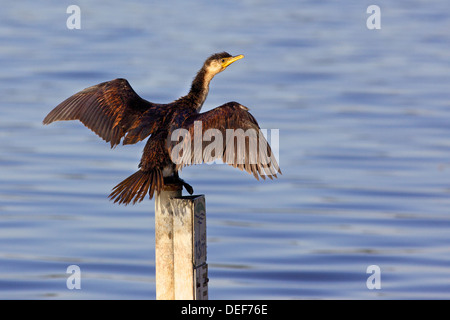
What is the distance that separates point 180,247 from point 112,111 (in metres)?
1.82

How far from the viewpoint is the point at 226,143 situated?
21.6 ft

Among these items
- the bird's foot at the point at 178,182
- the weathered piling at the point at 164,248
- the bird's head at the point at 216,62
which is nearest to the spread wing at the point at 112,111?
the bird's foot at the point at 178,182

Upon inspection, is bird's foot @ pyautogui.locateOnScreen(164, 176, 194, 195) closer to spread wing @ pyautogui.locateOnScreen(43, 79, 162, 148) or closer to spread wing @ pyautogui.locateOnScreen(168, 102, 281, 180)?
spread wing @ pyautogui.locateOnScreen(168, 102, 281, 180)

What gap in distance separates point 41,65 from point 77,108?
1174 cm

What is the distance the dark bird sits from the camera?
6.38 metres

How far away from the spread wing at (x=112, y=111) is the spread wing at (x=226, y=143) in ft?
1.34

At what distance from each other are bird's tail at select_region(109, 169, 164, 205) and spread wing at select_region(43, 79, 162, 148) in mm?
665

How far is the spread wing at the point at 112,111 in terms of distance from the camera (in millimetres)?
7082

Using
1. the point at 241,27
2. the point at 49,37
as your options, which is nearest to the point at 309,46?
the point at 241,27
